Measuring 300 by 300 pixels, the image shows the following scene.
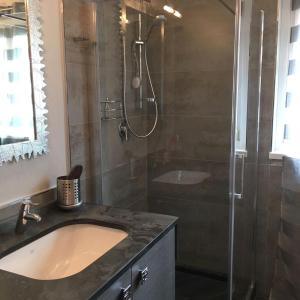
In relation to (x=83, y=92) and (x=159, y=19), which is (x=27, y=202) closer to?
(x=83, y=92)

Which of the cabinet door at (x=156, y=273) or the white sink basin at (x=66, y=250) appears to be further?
the white sink basin at (x=66, y=250)

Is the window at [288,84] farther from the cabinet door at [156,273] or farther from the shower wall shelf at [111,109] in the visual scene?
the cabinet door at [156,273]

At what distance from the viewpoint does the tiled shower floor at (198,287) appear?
2.22 m

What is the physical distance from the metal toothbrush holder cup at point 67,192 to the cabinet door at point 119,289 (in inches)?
22.9

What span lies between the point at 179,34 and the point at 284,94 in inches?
32.9

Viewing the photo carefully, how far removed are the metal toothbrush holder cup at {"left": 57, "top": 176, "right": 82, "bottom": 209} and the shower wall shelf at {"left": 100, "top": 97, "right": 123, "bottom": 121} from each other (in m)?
0.55

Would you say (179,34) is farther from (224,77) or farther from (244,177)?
(244,177)

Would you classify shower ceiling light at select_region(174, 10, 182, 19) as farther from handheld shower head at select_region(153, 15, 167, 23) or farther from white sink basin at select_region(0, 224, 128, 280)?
white sink basin at select_region(0, 224, 128, 280)

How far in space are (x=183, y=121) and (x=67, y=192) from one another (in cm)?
105

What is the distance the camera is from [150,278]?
4.54ft

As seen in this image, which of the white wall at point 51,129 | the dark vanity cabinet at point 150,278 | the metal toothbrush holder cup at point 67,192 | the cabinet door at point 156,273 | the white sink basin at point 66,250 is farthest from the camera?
the metal toothbrush holder cup at point 67,192

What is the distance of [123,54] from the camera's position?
2.24 m

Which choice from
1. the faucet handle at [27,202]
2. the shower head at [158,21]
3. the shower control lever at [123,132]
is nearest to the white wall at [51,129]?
the faucet handle at [27,202]

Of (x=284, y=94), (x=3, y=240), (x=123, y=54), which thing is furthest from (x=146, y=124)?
(x=3, y=240)
